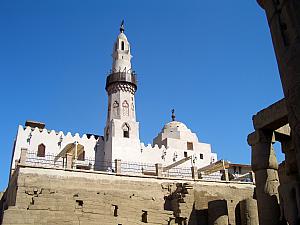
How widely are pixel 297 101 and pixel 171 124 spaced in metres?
32.7

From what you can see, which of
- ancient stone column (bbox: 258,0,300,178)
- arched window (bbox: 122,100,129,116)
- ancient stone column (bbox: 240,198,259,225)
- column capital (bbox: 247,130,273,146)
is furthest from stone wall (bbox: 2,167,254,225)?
ancient stone column (bbox: 258,0,300,178)

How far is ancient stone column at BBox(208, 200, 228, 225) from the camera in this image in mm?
17469

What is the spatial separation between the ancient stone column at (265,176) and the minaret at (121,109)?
64.1 feet

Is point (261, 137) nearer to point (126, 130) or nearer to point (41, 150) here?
point (126, 130)

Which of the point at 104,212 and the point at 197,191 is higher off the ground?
the point at 197,191

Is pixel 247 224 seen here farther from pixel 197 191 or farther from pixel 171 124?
pixel 171 124

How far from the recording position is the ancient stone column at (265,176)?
935cm

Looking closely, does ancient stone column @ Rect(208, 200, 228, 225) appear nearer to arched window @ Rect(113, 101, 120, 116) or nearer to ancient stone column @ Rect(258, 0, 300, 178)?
ancient stone column @ Rect(258, 0, 300, 178)

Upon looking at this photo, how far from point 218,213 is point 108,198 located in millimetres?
5622

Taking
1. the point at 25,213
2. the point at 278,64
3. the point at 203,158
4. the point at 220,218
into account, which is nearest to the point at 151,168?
the point at 203,158

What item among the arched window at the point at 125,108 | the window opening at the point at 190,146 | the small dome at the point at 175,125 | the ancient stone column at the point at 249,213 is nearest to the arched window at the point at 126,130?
the arched window at the point at 125,108

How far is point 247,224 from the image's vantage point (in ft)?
54.7

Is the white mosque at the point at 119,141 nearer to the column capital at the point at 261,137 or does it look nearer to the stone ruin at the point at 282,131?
the column capital at the point at 261,137

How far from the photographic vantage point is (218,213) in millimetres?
17656
